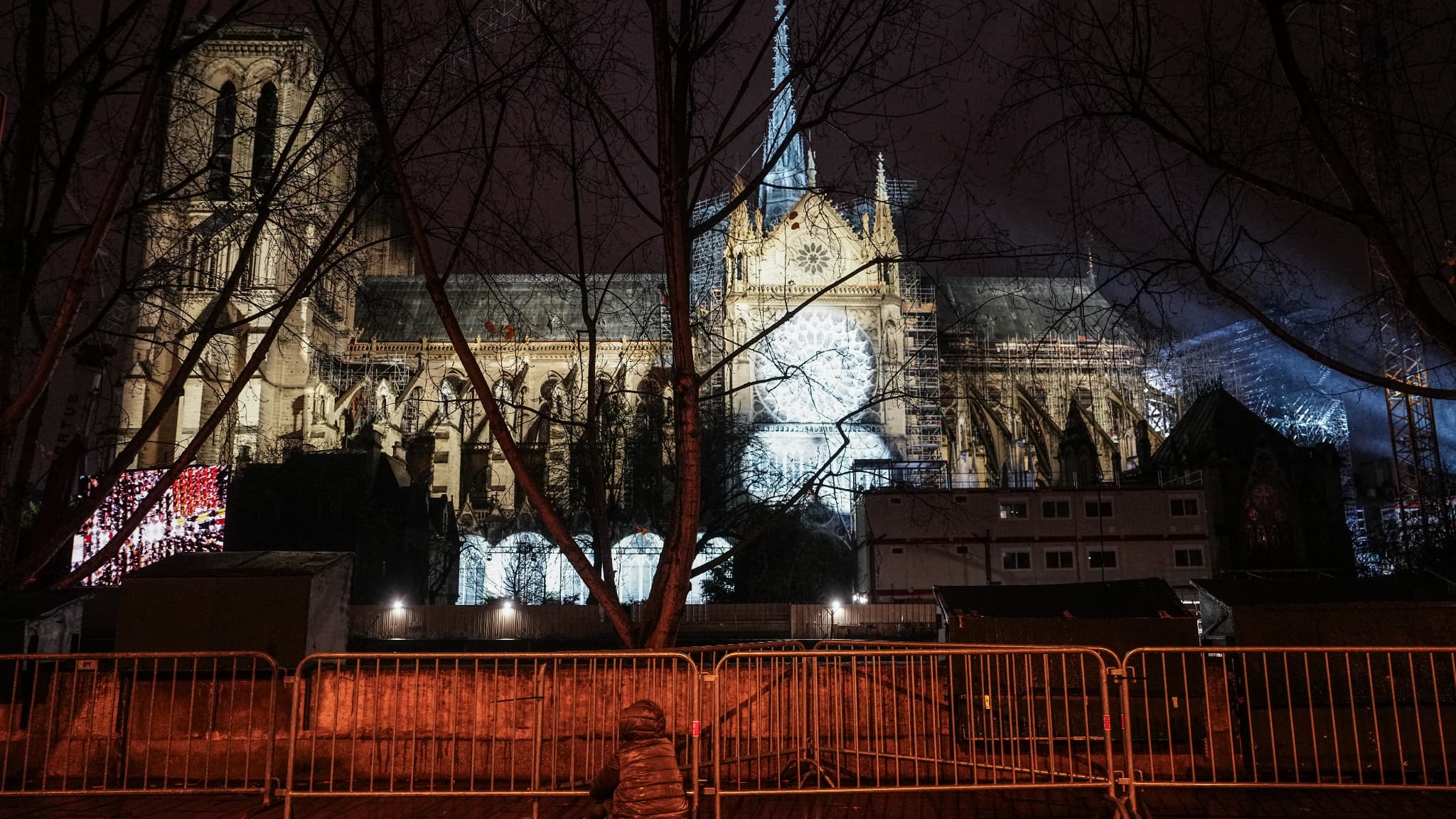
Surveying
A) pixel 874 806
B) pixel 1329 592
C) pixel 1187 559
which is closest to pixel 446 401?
pixel 874 806

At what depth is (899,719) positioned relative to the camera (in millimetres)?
8258

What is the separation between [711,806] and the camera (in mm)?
7473

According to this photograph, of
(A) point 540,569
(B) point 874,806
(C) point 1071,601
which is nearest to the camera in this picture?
(B) point 874,806

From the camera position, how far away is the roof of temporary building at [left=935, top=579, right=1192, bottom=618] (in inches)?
337

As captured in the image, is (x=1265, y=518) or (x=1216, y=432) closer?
(x=1265, y=518)

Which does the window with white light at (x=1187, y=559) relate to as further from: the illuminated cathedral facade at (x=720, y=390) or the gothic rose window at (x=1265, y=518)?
the illuminated cathedral facade at (x=720, y=390)

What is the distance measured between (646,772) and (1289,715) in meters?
4.99

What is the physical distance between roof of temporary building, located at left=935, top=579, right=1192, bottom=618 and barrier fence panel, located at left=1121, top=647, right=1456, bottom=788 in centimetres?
53

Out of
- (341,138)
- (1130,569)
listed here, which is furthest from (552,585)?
(341,138)

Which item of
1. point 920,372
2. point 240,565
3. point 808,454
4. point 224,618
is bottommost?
point 224,618

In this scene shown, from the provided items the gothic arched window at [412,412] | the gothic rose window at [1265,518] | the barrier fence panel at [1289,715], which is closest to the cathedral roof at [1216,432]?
the gothic rose window at [1265,518]

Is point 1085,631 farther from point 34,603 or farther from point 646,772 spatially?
point 34,603

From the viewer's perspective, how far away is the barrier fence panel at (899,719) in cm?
762

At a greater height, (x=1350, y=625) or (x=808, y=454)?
(x=808, y=454)
